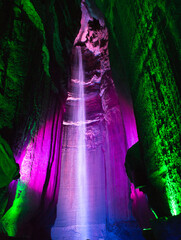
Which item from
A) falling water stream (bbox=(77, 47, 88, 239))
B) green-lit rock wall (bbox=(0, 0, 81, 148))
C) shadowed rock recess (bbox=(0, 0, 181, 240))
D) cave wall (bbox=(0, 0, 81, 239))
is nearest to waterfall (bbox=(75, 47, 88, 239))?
falling water stream (bbox=(77, 47, 88, 239))

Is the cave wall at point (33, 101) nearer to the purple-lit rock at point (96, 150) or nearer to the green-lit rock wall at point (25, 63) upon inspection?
the green-lit rock wall at point (25, 63)

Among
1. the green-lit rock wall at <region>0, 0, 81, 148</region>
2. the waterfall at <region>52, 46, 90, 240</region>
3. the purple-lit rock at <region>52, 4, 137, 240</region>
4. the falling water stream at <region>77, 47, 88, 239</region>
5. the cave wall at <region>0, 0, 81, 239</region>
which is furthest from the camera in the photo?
the falling water stream at <region>77, 47, 88, 239</region>

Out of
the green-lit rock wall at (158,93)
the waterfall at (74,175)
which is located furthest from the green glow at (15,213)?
the waterfall at (74,175)

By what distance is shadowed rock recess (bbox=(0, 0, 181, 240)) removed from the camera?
232cm

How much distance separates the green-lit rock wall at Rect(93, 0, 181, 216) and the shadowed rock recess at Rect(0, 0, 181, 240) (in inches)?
0.6

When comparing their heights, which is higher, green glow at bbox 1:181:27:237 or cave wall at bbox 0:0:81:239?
cave wall at bbox 0:0:81:239

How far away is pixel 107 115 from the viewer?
10539 millimetres

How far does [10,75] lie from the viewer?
397 centimetres

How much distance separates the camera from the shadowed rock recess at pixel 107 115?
2320 millimetres

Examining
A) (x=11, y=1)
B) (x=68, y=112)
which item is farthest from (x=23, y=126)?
(x=68, y=112)

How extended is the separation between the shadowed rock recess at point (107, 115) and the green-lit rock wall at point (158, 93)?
0.01 meters

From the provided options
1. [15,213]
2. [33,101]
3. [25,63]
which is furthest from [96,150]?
[25,63]

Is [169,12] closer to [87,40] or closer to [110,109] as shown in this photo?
[110,109]

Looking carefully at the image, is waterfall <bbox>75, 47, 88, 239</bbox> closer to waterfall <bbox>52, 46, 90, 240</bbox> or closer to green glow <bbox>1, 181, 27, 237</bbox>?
waterfall <bbox>52, 46, 90, 240</bbox>
